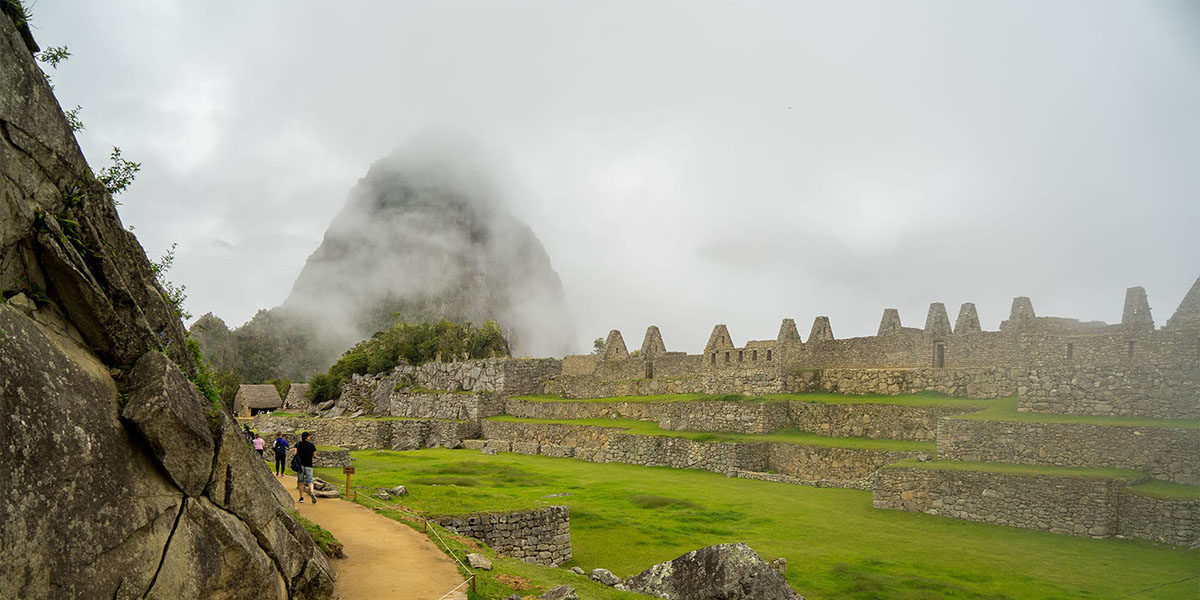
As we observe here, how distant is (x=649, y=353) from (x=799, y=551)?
26660mm

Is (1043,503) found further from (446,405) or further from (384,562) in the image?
(446,405)

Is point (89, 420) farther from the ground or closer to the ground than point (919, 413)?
closer to the ground

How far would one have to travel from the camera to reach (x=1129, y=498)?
15219 mm

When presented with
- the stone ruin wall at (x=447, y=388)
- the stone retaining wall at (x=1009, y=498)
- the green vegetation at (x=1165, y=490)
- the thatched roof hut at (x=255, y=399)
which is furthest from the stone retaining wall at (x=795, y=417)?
the thatched roof hut at (x=255, y=399)

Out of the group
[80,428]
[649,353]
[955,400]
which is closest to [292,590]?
[80,428]

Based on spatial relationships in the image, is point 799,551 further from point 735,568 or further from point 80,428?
point 80,428

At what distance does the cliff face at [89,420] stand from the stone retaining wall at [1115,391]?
1893cm

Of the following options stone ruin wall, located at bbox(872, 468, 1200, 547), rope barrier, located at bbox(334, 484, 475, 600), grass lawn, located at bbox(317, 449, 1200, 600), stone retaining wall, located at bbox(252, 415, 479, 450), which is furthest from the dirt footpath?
stone retaining wall, located at bbox(252, 415, 479, 450)

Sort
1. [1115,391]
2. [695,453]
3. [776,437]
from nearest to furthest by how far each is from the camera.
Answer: [1115,391]
[776,437]
[695,453]

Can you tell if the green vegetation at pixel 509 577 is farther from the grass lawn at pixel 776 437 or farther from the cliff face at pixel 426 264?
the cliff face at pixel 426 264

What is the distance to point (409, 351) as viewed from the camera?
59.5 meters

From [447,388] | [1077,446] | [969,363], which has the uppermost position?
[969,363]

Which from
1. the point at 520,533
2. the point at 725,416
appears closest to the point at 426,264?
the point at 725,416

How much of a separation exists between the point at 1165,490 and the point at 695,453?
1549 cm
